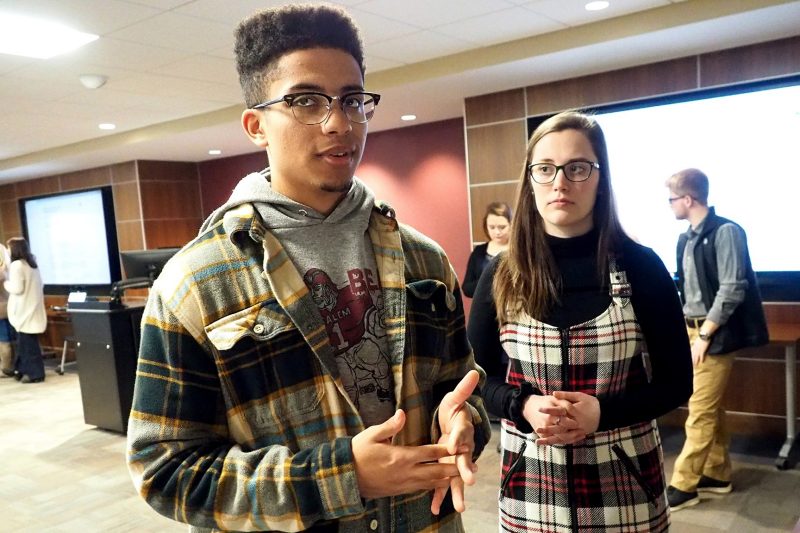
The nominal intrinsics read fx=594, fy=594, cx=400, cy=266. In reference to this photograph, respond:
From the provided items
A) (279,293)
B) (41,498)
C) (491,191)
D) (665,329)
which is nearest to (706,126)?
(491,191)

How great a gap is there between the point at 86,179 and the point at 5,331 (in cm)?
229

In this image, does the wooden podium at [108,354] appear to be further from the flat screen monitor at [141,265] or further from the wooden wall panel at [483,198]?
the wooden wall panel at [483,198]

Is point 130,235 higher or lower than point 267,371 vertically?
higher

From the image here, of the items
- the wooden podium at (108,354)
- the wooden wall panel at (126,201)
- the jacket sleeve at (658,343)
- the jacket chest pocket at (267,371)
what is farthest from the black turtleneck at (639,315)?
the wooden wall panel at (126,201)

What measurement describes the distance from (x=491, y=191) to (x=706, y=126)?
1.63 meters

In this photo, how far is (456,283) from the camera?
118cm

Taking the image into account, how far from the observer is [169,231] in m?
8.05

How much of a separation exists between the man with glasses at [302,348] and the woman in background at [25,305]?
696 centimetres

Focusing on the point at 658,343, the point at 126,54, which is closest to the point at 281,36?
the point at 658,343

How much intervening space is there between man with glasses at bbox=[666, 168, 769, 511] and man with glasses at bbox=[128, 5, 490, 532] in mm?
2381

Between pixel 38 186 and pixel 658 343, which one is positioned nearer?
pixel 658 343

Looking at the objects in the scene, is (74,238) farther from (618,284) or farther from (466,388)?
(466,388)

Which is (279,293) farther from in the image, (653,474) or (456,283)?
(653,474)

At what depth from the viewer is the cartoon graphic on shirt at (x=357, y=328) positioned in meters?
0.94
